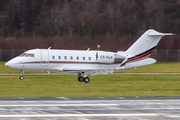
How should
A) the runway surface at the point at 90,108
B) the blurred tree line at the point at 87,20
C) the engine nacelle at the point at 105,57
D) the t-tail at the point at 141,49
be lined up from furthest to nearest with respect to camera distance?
the blurred tree line at the point at 87,20 → the t-tail at the point at 141,49 → the engine nacelle at the point at 105,57 → the runway surface at the point at 90,108

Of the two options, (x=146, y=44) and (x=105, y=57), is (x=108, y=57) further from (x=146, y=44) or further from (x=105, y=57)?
(x=146, y=44)

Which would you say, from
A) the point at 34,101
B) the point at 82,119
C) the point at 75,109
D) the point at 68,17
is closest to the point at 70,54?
the point at 34,101

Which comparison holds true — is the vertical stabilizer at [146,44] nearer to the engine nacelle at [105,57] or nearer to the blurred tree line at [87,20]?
the engine nacelle at [105,57]

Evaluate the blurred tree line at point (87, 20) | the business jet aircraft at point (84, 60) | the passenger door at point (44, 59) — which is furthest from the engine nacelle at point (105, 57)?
the blurred tree line at point (87, 20)

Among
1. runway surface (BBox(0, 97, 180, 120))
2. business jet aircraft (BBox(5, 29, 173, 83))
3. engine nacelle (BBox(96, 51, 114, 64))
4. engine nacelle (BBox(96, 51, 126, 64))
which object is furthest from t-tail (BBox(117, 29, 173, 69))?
runway surface (BBox(0, 97, 180, 120))

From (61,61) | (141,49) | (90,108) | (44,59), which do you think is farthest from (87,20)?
(90,108)

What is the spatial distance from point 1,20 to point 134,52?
4530cm

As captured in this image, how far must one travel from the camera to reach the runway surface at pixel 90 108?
12286mm

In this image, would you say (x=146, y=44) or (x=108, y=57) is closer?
(x=108, y=57)

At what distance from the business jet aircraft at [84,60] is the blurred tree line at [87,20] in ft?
92.0

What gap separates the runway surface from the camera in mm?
12286

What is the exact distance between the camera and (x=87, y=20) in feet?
203

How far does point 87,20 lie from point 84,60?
3597 cm

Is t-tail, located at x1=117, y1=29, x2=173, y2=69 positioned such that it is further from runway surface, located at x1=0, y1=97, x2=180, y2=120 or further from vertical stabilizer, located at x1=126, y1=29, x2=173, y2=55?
runway surface, located at x1=0, y1=97, x2=180, y2=120
